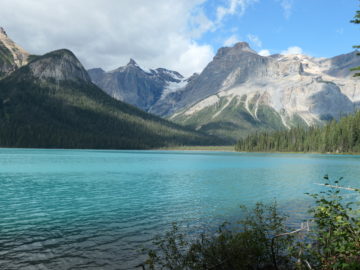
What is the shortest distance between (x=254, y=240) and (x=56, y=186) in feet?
146

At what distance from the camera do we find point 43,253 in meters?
19.0

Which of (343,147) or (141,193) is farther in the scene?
(343,147)

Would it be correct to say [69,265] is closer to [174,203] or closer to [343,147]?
[174,203]

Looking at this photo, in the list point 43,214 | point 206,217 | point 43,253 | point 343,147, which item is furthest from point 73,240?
point 343,147

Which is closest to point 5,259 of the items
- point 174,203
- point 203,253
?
point 203,253

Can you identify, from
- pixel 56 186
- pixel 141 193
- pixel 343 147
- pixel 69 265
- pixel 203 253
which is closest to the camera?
pixel 203 253

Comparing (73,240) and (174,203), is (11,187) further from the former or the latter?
(73,240)

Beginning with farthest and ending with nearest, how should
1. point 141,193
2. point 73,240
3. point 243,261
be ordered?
point 141,193 < point 73,240 < point 243,261

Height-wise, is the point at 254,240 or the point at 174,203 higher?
the point at 254,240

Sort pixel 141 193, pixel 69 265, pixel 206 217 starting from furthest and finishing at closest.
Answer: pixel 141 193
pixel 206 217
pixel 69 265

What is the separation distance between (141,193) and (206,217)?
18.0 meters

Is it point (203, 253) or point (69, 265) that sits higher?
point (203, 253)

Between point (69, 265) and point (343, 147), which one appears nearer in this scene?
point (69, 265)

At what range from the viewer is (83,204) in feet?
119
